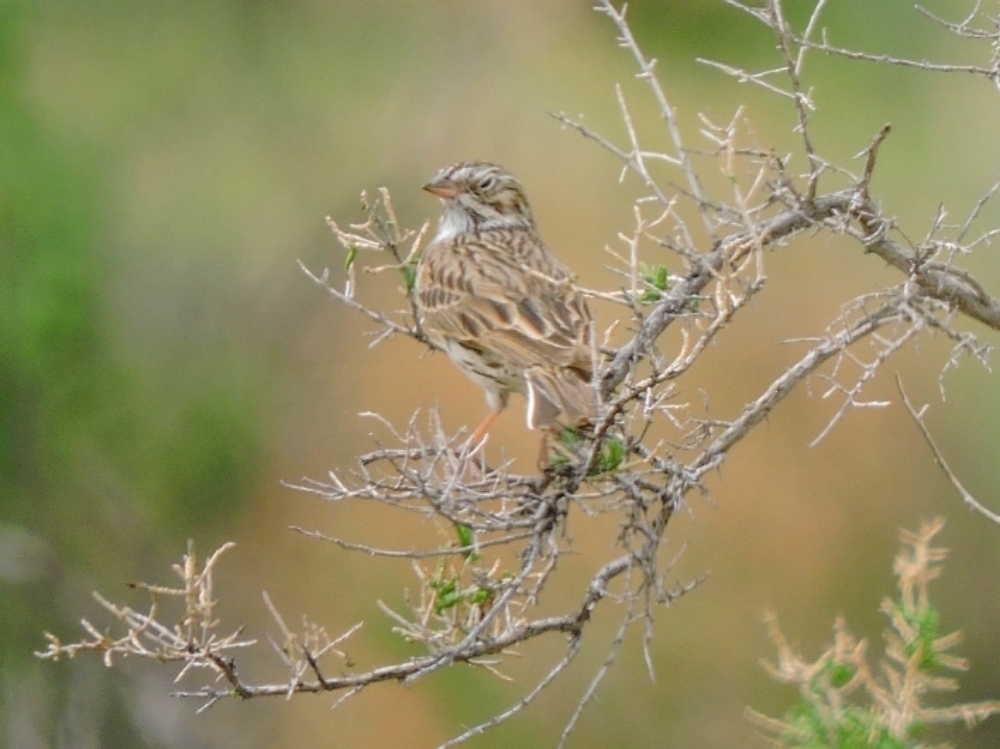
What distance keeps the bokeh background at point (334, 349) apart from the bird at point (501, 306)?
2201 mm

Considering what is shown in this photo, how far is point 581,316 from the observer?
4.63m

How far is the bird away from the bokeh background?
2.20 metres

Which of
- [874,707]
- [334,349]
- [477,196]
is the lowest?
[874,707]

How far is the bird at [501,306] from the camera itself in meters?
4.05

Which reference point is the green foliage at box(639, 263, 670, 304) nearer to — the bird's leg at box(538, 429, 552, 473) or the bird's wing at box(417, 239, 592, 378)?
the bird's leg at box(538, 429, 552, 473)

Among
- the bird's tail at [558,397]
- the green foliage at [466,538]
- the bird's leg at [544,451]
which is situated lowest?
the green foliage at [466,538]

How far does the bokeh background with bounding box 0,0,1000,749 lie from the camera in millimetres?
7836

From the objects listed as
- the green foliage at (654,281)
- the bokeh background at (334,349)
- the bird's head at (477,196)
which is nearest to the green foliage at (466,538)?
the green foliage at (654,281)

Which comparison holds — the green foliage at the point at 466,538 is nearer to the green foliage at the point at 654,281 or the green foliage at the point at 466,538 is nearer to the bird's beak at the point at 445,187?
the green foliage at the point at 654,281

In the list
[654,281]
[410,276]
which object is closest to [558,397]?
[410,276]

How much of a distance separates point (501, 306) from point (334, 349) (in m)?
4.17

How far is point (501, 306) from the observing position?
475 cm

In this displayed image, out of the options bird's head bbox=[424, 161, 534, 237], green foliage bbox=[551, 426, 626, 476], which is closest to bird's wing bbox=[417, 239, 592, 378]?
bird's head bbox=[424, 161, 534, 237]

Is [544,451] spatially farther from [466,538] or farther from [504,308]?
[504,308]
